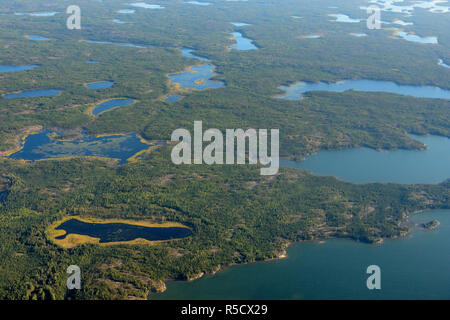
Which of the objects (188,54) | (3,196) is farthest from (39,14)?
(3,196)

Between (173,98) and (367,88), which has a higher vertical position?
(367,88)

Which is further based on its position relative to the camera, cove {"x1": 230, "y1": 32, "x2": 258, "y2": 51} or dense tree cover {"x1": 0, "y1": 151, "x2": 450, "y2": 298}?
cove {"x1": 230, "y1": 32, "x2": 258, "y2": 51}

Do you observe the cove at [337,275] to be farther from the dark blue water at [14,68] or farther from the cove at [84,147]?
the dark blue water at [14,68]

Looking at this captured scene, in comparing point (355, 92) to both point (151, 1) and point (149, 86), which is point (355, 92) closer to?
point (149, 86)

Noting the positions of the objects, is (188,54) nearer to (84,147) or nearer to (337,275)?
(84,147)

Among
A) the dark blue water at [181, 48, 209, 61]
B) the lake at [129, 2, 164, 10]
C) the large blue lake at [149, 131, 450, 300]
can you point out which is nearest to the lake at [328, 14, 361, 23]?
the lake at [129, 2, 164, 10]

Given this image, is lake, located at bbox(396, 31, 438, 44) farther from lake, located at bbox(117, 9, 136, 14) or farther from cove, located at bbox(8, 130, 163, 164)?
cove, located at bbox(8, 130, 163, 164)
